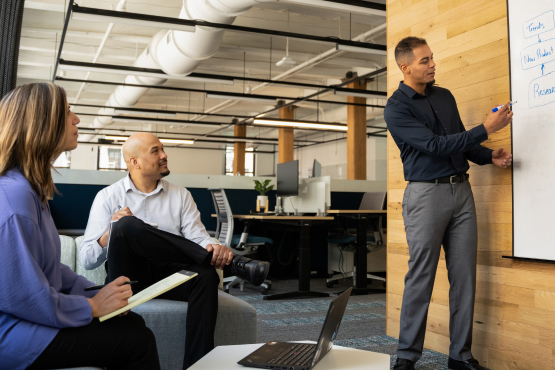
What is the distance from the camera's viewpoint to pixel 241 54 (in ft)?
33.7

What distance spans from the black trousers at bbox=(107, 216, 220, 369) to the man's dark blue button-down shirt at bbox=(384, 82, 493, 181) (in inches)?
45.3

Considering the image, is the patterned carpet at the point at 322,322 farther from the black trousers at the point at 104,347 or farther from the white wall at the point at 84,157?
the white wall at the point at 84,157

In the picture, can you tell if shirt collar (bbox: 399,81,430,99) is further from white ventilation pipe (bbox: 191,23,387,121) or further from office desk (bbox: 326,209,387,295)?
white ventilation pipe (bbox: 191,23,387,121)

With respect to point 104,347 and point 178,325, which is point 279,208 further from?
point 104,347

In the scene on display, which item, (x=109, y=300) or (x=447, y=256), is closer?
(x=109, y=300)

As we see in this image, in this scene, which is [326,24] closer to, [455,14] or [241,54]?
[241,54]

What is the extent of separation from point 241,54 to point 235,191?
3.99 metres

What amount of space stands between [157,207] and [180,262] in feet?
1.54

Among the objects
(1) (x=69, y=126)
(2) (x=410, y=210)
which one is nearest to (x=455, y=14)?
(2) (x=410, y=210)

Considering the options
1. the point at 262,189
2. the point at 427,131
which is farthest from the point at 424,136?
the point at 262,189

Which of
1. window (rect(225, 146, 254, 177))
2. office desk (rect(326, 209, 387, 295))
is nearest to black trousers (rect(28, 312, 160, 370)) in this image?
office desk (rect(326, 209, 387, 295))

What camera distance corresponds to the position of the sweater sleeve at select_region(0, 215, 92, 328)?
3.79ft

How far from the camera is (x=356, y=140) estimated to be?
38.3ft

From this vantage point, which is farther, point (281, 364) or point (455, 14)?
point (455, 14)
